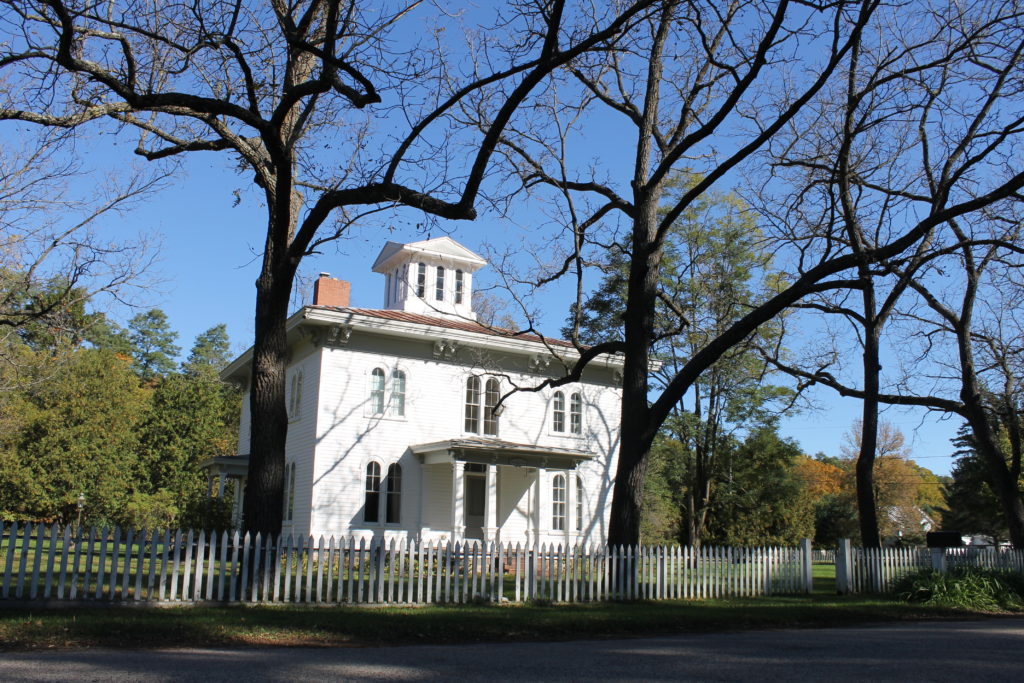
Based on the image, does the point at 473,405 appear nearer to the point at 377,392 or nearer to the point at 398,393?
the point at 398,393

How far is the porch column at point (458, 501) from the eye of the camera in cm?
2295

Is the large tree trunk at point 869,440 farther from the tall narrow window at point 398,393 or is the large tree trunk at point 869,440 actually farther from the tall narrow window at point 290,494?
the tall narrow window at point 290,494

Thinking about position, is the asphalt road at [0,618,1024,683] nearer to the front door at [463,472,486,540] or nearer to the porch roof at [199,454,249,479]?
the front door at [463,472,486,540]

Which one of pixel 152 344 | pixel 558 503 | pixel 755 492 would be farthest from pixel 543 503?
pixel 152 344

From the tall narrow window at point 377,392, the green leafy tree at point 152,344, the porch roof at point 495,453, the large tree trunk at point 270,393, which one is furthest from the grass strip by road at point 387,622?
the green leafy tree at point 152,344

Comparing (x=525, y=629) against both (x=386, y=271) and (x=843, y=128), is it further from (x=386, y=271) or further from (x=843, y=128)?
(x=386, y=271)

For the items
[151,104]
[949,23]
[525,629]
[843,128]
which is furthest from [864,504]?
[151,104]

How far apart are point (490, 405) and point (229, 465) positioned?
7.92m

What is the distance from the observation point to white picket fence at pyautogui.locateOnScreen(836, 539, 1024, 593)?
18250 mm

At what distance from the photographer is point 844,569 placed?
18.2 metres

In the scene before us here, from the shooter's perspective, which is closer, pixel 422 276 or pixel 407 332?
pixel 407 332

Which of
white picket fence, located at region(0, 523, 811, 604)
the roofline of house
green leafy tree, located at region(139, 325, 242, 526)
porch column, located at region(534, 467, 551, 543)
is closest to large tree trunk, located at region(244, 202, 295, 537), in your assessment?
white picket fence, located at region(0, 523, 811, 604)

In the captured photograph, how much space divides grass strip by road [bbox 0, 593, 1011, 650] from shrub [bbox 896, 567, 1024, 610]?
48.3 inches

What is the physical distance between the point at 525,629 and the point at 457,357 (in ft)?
49.6
